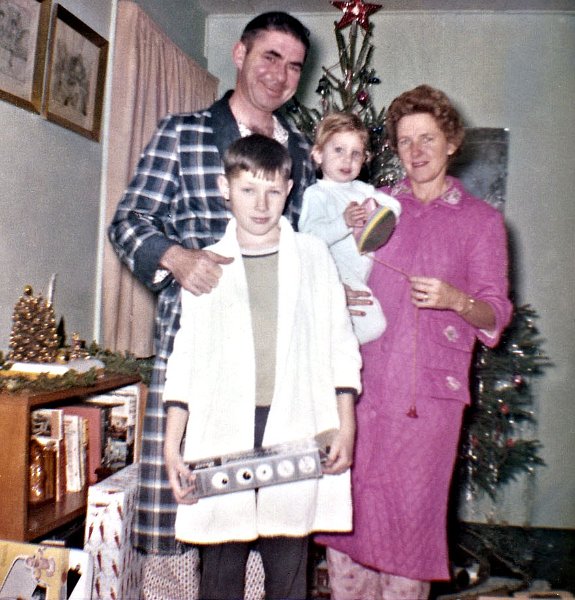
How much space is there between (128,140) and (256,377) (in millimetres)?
1844

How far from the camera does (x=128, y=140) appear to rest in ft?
9.09

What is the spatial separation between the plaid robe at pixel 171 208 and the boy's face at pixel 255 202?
0.72 ft

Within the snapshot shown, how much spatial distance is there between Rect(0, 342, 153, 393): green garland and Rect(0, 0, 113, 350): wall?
1.08 feet

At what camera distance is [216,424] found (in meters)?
1.23

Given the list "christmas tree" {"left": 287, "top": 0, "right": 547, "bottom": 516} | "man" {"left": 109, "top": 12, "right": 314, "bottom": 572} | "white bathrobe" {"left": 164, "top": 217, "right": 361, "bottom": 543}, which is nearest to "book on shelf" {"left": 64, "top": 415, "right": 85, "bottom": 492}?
"man" {"left": 109, "top": 12, "right": 314, "bottom": 572}

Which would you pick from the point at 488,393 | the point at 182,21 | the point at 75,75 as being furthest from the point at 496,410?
the point at 182,21

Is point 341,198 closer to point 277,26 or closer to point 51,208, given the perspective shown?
point 277,26

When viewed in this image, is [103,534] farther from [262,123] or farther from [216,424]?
[262,123]

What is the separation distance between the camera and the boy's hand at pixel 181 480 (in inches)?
48.5

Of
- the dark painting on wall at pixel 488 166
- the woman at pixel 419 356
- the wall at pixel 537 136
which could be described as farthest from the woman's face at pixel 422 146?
the wall at pixel 537 136

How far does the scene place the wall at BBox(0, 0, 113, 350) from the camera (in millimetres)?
2146

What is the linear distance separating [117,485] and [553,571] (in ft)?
7.73

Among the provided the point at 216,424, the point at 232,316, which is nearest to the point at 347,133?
the point at 232,316

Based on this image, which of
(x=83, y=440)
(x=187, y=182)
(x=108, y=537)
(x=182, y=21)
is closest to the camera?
(x=187, y=182)
